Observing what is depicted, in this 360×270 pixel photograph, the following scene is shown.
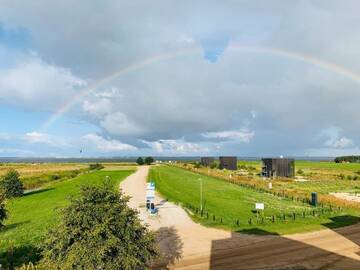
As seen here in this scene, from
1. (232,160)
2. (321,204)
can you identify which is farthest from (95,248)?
(232,160)

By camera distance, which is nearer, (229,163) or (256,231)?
(256,231)

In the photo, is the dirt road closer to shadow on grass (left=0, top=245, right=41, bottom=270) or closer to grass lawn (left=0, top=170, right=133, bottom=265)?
grass lawn (left=0, top=170, right=133, bottom=265)

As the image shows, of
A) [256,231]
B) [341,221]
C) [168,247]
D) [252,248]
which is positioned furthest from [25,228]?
[341,221]

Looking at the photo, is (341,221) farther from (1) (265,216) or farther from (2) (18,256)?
(2) (18,256)

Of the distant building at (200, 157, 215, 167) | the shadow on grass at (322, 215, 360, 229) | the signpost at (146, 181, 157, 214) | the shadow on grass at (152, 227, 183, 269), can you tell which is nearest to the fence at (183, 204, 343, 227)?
the shadow on grass at (322, 215, 360, 229)

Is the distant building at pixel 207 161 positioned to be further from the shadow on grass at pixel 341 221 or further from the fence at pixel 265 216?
the shadow on grass at pixel 341 221

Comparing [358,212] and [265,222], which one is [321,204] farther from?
[265,222]
